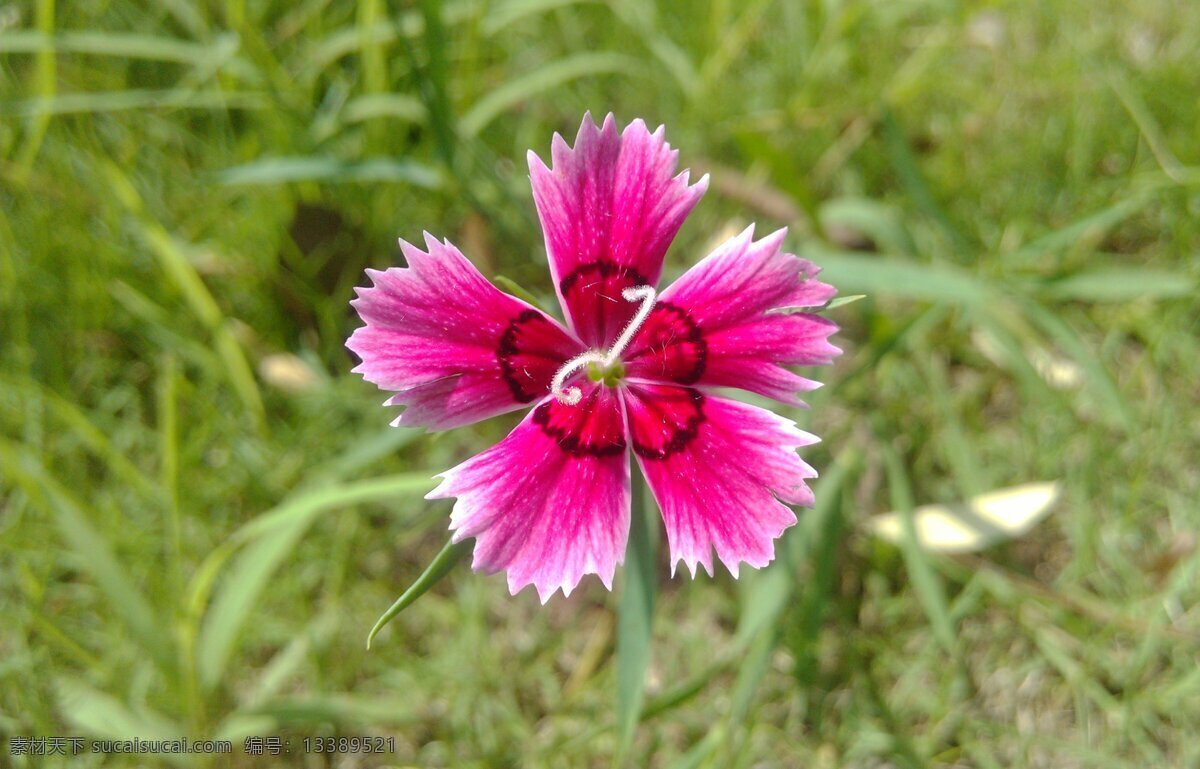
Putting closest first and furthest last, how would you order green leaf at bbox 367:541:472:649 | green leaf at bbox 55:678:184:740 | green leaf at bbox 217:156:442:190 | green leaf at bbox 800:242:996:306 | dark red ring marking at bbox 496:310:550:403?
green leaf at bbox 367:541:472:649
dark red ring marking at bbox 496:310:550:403
green leaf at bbox 800:242:996:306
green leaf at bbox 55:678:184:740
green leaf at bbox 217:156:442:190

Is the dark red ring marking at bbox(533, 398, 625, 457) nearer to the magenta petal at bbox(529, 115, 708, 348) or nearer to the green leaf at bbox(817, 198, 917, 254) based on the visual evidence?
the magenta petal at bbox(529, 115, 708, 348)

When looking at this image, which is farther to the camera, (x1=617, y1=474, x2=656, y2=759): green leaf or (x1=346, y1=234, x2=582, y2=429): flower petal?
(x1=617, y1=474, x2=656, y2=759): green leaf

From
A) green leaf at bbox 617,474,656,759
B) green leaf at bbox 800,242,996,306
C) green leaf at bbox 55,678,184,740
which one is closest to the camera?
green leaf at bbox 617,474,656,759

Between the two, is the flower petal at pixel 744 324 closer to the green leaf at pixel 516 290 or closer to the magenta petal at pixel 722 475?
the magenta petal at pixel 722 475

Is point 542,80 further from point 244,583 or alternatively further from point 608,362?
point 244,583

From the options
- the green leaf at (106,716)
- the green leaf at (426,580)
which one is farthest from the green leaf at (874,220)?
the green leaf at (106,716)

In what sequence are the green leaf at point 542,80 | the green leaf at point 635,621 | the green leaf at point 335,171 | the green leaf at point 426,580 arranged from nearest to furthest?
the green leaf at point 426,580 < the green leaf at point 635,621 < the green leaf at point 335,171 < the green leaf at point 542,80

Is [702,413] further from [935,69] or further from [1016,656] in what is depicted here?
[935,69]

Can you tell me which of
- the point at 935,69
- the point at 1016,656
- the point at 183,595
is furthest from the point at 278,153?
the point at 1016,656

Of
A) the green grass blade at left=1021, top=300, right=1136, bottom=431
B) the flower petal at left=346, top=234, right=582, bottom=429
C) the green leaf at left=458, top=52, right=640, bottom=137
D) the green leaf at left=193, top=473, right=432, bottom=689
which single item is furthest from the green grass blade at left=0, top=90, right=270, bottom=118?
the green grass blade at left=1021, top=300, right=1136, bottom=431
